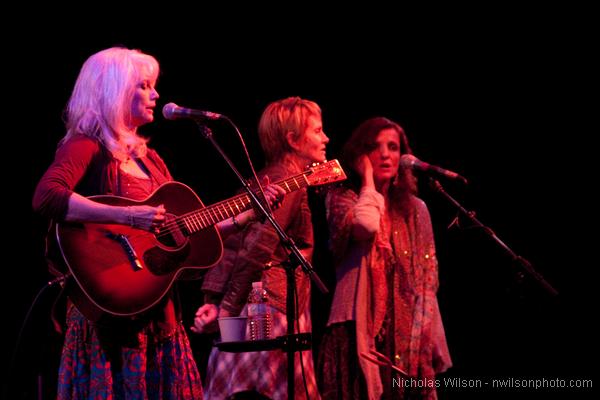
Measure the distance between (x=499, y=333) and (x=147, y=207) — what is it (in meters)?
3.51

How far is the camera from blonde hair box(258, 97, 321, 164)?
4074 millimetres

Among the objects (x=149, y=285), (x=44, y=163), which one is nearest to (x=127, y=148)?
(x=149, y=285)

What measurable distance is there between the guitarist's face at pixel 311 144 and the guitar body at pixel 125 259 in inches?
44.9

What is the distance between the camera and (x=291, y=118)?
4.09m

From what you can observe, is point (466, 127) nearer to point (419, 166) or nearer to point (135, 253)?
point (419, 166)

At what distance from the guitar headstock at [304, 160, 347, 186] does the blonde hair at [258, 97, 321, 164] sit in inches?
25.9

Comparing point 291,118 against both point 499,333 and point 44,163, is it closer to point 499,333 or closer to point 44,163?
point 44,163

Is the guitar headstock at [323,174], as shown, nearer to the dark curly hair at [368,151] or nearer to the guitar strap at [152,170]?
the guitar strap at [152,170]

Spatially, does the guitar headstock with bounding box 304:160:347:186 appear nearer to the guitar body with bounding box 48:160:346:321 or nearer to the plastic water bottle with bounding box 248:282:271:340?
the guitar body with bounding box 48:160:346:321

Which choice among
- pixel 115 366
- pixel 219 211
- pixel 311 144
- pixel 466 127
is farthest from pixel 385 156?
pixel 115 366

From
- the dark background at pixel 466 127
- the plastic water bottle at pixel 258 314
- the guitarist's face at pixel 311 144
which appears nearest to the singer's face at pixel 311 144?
the guitarist's face at pixel 311 144

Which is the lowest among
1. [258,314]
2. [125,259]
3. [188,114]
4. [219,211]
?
[258,314]

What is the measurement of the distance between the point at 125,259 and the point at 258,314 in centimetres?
64

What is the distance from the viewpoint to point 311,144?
4.09 m
